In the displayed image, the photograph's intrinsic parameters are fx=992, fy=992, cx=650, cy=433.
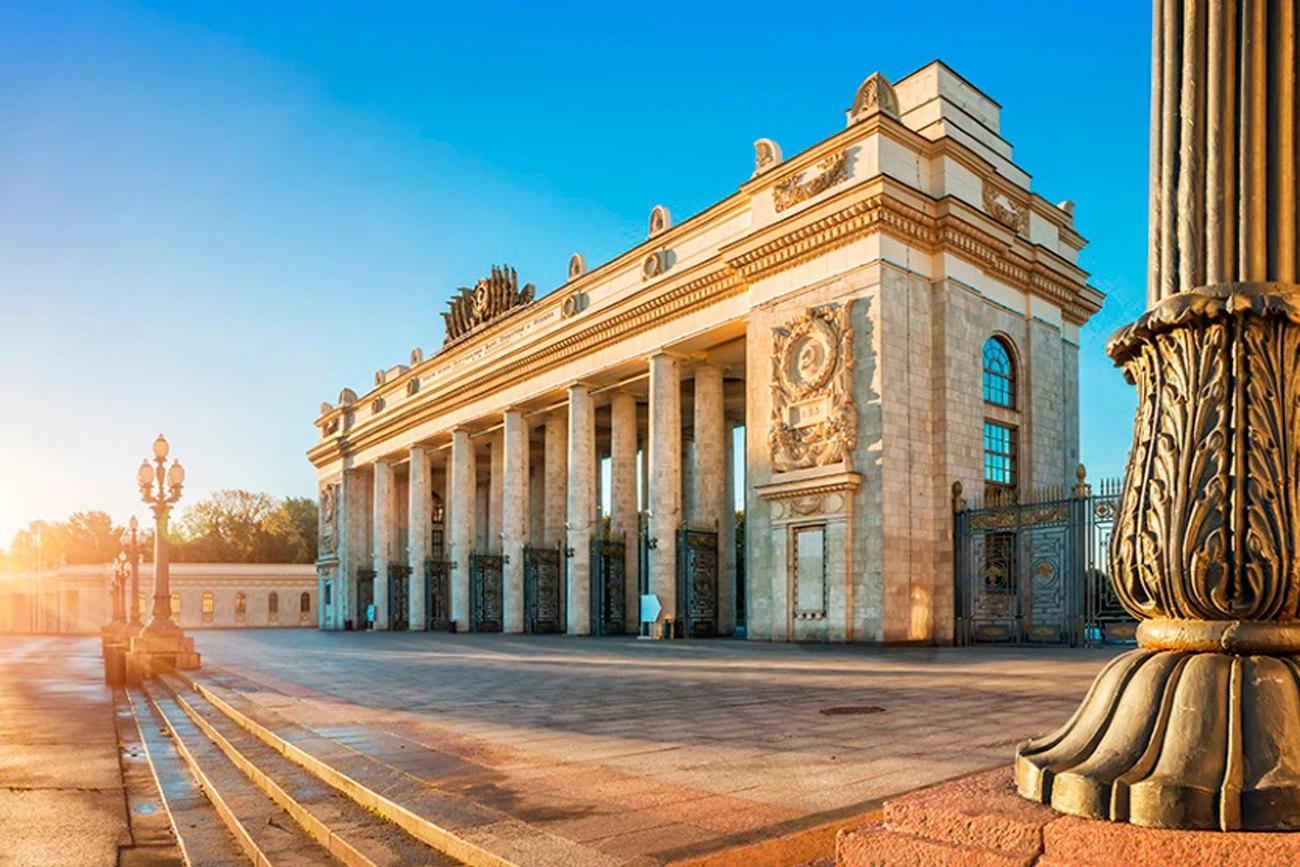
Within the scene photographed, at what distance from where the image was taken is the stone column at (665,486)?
1107 inches

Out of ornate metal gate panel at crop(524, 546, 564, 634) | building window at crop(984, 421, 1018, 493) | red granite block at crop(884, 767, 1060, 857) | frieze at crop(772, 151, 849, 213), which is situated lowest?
ornate metal gate panel at crop(524, 546, 564, 634)

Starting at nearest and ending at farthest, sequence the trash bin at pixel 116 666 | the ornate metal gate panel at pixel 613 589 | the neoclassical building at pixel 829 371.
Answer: the trash bin at pixel 116 666 → the neoclassical building at pixel 829 371 → the ornate metal gate panel at pixel 613 589

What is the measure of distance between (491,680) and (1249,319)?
13.0 meters

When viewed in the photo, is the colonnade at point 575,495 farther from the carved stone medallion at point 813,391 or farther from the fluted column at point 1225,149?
the fluted column at point 1225,149

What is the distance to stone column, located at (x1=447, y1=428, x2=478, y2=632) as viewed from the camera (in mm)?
40469

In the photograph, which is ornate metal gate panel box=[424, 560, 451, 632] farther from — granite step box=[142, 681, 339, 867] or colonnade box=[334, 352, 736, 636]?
granite step box=[142, 681, 339, 867]

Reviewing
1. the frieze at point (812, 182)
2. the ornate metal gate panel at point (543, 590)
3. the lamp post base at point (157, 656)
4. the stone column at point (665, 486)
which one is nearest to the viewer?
the lamp post base at point (157, 656)

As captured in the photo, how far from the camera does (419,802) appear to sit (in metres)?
5.29

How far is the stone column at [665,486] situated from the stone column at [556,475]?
10.3m

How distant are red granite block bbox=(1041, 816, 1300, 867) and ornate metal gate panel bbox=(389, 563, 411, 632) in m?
48.3

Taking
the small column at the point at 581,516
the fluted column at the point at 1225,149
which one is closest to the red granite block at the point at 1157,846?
the fluted column at the point at 1225,149

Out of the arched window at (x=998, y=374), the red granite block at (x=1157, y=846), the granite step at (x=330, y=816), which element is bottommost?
the granite step at (x=330, y=816)

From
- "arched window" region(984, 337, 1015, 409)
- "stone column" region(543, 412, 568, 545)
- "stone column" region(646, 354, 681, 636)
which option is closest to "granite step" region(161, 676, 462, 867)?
"stone column" region(646, 354, 681, 636)

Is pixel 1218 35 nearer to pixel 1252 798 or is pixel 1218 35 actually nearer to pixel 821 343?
pixel 1252 798
